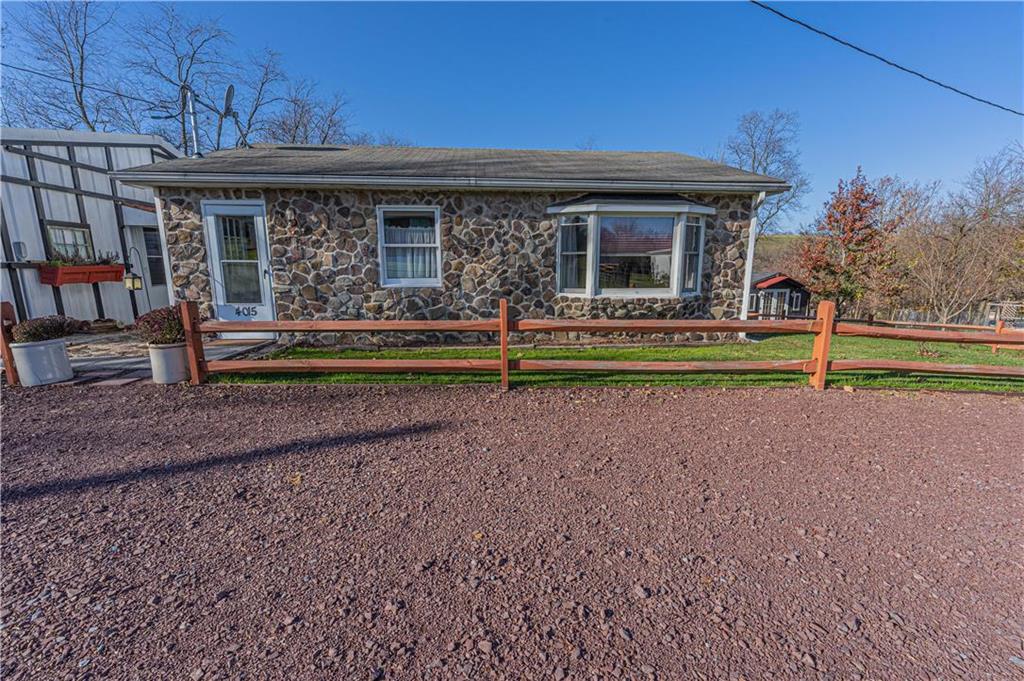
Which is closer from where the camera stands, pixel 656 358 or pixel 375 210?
pixel 656 358

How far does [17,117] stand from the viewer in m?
15.1

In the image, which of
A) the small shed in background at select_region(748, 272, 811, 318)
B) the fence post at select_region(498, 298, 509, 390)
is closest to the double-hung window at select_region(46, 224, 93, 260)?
the fence post at select_region(498, 298, 509, 390)

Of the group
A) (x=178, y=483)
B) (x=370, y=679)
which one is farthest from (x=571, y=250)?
(x=370, y=679)

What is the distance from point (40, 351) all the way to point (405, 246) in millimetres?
4971

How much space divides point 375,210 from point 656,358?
5.48 m

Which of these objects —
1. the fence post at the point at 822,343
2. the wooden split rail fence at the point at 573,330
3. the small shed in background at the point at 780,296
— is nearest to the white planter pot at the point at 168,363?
the wooden split rail fence at the point at 573,330

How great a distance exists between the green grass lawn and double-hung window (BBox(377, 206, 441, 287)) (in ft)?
4.57

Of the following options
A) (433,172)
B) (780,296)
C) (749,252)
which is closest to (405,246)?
(433,172)

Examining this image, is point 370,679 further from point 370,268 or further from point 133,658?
point 370,268

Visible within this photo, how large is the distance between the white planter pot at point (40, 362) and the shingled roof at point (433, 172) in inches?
127

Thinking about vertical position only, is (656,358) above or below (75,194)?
below

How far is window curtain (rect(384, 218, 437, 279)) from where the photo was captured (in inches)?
311

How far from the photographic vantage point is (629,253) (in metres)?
8.14

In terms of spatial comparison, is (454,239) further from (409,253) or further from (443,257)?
(409,253)
